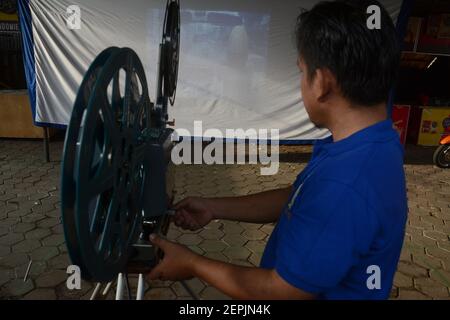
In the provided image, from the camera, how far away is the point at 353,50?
0.78 meters

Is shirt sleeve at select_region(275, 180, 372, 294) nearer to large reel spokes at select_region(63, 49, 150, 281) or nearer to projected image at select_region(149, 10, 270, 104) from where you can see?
large reel spokes at select_region(63, 49, 150, 281)

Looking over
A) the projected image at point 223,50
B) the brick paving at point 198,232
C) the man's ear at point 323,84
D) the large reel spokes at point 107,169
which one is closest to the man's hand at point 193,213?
the large reel spokes at point 107,169

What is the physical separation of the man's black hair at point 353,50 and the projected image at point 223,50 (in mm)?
3829

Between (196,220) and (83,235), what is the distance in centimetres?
66

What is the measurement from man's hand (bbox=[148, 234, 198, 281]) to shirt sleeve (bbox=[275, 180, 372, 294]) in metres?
0.30

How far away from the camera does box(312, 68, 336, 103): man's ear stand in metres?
0.82

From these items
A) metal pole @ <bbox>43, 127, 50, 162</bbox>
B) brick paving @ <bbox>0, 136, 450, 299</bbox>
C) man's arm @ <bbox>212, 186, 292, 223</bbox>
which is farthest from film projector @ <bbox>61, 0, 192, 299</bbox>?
metal pole @ <bbox>43, 127, 50, 162</bbox>

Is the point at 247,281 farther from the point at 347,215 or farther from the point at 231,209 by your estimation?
the point at 231,209

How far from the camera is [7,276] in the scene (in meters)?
2.46

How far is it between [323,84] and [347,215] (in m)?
0.31

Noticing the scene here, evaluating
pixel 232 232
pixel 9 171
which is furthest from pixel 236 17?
pixel 9 171

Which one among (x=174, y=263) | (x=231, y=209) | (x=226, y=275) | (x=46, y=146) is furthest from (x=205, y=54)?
(x=226, y=275)

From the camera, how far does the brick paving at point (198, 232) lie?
7.94 feet

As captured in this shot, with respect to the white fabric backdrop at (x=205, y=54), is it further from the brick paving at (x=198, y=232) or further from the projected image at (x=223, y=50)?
the brick paving at (x=198, y=232)
